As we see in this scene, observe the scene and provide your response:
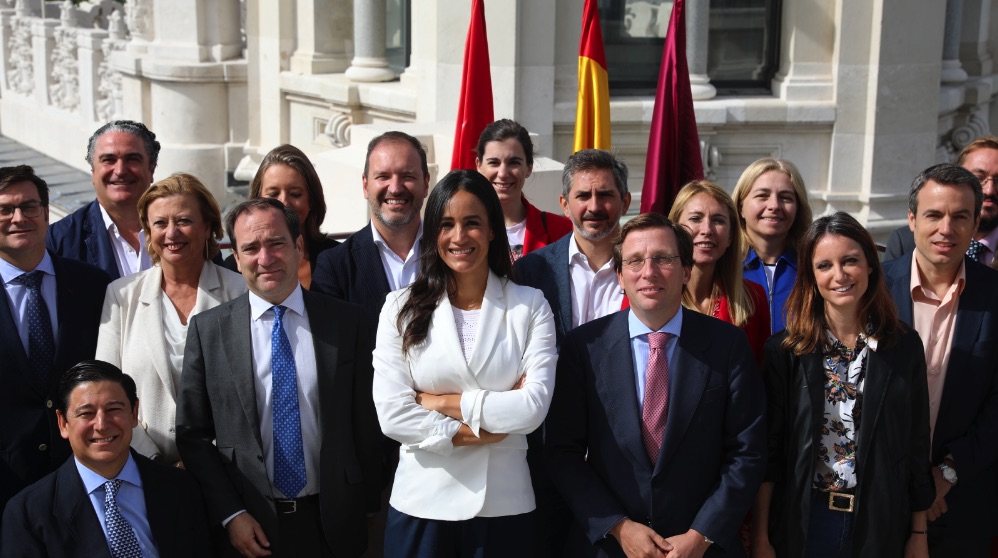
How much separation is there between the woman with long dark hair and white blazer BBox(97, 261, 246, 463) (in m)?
2.07

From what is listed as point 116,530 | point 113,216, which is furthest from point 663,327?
point 113,216

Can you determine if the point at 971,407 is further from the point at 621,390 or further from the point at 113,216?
the point at 113,216

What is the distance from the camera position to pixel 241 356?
13.4 ft

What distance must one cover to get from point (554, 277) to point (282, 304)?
1.05m

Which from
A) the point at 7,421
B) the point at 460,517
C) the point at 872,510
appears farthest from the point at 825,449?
the point at 7,421

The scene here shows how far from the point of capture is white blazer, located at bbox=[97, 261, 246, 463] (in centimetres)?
423

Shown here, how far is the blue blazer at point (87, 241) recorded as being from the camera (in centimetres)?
502

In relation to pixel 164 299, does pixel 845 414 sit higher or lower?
lower

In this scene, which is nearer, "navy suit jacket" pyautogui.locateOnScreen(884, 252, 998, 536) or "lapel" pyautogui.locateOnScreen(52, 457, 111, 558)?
"lapel" pyautogui.locateOnScreen(52, 457, 111, 558)

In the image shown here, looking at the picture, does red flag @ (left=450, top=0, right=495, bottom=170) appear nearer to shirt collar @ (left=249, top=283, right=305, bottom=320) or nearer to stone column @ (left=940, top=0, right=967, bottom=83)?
shirt collar @ (left=249, top=283, right=305, bottom=320)

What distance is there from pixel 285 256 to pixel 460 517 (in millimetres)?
1060

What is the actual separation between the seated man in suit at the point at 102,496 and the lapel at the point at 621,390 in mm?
1412

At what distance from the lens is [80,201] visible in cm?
1314

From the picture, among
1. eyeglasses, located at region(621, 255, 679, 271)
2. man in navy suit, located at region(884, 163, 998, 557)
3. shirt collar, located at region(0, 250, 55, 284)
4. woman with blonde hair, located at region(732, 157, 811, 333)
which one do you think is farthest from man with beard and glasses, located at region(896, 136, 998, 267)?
shirt collar, located at region(0, 250, 55, 284)
